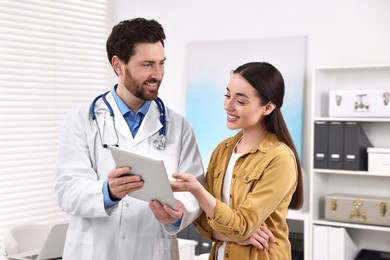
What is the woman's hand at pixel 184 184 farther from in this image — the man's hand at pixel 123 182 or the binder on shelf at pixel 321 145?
the binder on shelf at pixel 321 145

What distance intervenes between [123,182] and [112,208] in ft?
0.63

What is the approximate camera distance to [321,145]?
4441 mm

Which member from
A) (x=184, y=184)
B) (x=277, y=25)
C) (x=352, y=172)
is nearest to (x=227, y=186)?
(x=184, y=184)

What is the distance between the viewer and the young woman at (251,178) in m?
1.95

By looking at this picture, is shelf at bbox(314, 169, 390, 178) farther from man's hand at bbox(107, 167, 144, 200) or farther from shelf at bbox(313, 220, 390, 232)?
man's hand at bbox(107, 167, 144, 200)

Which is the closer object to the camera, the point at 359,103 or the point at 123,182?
the point at 123,182

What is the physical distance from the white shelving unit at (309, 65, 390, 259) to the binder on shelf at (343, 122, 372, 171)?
0.15 ft

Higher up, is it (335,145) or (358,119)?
(358,119)

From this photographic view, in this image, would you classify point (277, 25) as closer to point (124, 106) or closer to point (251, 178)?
point (124, 106)

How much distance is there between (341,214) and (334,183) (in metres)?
0.36

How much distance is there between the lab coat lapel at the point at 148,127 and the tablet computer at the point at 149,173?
28cm

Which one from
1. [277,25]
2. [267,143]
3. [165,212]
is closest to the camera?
[165,212]

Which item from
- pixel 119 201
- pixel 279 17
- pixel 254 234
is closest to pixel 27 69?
pixel 279 17

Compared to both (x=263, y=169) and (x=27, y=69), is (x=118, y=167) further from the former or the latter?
(x=27, y=69)
